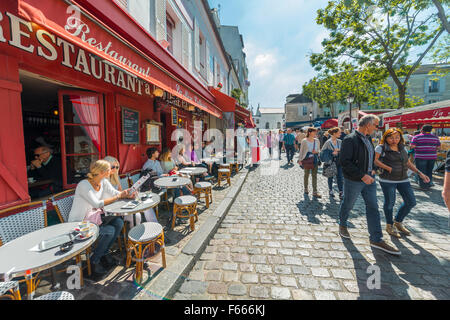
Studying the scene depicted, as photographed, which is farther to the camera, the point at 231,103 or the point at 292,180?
the point at 231,103

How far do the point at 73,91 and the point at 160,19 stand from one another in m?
3.65

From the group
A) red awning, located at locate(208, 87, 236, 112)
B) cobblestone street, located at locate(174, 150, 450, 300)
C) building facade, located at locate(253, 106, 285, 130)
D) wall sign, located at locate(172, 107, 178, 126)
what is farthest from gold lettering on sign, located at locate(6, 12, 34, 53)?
building facade, located at locate(253, 106, 285, 130)

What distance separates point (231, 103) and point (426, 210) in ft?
24.1

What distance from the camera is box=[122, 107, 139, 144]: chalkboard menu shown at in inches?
165

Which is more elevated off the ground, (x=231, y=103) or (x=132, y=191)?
(x=231, y=103)

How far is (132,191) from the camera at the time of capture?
279 cm

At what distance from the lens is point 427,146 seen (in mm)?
5785

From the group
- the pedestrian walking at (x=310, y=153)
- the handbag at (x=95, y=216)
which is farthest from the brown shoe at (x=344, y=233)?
the handbag at (x=95, y=216)

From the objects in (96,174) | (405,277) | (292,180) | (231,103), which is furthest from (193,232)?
(231,103)

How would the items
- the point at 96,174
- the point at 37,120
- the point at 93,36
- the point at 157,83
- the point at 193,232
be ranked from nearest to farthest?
the point at 93,36
the point at 96,174
the point at 157,83
the point at 193,232
the point at 37,120

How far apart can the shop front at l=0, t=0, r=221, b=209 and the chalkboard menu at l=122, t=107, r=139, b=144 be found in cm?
2

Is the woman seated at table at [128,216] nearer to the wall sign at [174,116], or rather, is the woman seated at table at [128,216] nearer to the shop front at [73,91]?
the shop front at [73,91]
